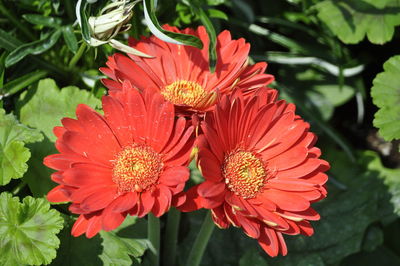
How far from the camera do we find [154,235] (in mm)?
1221

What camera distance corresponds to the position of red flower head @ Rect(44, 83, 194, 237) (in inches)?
38.0

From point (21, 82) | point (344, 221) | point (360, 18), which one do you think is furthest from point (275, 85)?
point (21, 82)

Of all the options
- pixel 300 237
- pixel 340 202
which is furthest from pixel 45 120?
pixel 340 202

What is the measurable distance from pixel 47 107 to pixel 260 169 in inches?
24.2

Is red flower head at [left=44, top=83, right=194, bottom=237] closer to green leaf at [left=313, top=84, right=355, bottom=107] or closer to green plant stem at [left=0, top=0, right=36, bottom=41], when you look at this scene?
green plant stem at [left=0, top=0, right=36, bottom=41]

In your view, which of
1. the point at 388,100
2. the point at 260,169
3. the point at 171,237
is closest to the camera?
the point at 260,169

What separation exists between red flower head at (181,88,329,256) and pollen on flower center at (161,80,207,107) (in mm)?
135

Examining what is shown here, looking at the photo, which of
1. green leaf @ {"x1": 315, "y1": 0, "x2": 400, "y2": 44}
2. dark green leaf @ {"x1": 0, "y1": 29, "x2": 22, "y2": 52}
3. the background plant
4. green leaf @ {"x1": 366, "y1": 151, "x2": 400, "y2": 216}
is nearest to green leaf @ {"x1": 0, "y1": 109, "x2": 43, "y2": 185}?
the background plant

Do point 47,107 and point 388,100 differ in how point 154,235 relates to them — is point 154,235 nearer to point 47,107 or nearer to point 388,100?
point 47,107

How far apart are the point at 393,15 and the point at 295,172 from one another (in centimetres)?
82

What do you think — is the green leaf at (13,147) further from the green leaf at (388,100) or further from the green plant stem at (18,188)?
the green leaf at (388,100)

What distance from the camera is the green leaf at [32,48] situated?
1369mm

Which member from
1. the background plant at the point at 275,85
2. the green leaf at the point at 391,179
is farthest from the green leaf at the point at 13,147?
the green leaf at the point at 391,179

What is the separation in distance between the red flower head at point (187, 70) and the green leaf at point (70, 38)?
0.79 feet
